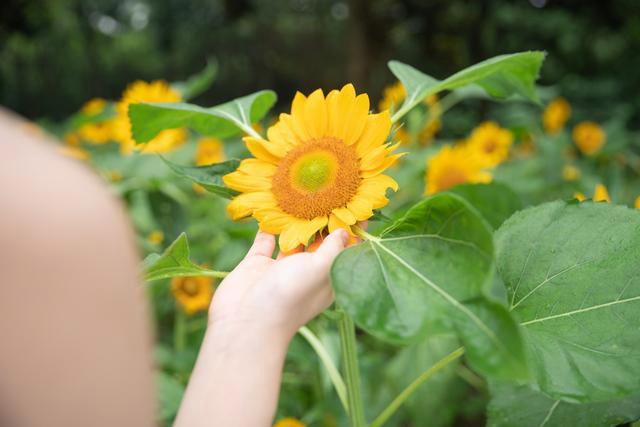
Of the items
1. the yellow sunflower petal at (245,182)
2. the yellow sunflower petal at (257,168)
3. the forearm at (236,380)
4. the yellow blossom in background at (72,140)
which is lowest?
the forearm at (236,380)

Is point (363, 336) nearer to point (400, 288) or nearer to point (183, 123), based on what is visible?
point (183, 123)

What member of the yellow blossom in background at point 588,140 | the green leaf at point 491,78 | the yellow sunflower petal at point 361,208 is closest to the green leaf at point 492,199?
the green leaf at point 491,78

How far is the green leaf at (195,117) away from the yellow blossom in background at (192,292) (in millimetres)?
618

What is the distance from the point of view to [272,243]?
1.99ft

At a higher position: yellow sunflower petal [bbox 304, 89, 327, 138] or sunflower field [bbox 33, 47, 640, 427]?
yellow sunflower petal [bbox 304, 89, 327, 138]

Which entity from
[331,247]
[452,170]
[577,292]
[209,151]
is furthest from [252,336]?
[209,151]

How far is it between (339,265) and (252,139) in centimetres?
21

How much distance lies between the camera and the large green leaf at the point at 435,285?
1.44 feet

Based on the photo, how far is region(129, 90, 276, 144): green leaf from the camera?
2.41 feet

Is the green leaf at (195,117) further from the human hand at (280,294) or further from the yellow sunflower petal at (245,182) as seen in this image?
the human hand at (280,294)

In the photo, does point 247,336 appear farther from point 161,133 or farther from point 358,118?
point 161,133

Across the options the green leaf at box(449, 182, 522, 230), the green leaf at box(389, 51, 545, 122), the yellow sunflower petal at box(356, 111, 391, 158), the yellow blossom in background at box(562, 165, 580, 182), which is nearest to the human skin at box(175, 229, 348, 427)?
the yellow sunflower petal at box(356, 111, 391, 158)

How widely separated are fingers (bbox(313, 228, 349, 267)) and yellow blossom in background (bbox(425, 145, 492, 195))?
0.90 meters

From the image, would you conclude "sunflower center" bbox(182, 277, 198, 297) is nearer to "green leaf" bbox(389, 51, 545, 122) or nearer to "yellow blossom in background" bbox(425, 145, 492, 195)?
"yellow blossom in background" bbox(425, 145, 492, 195)
